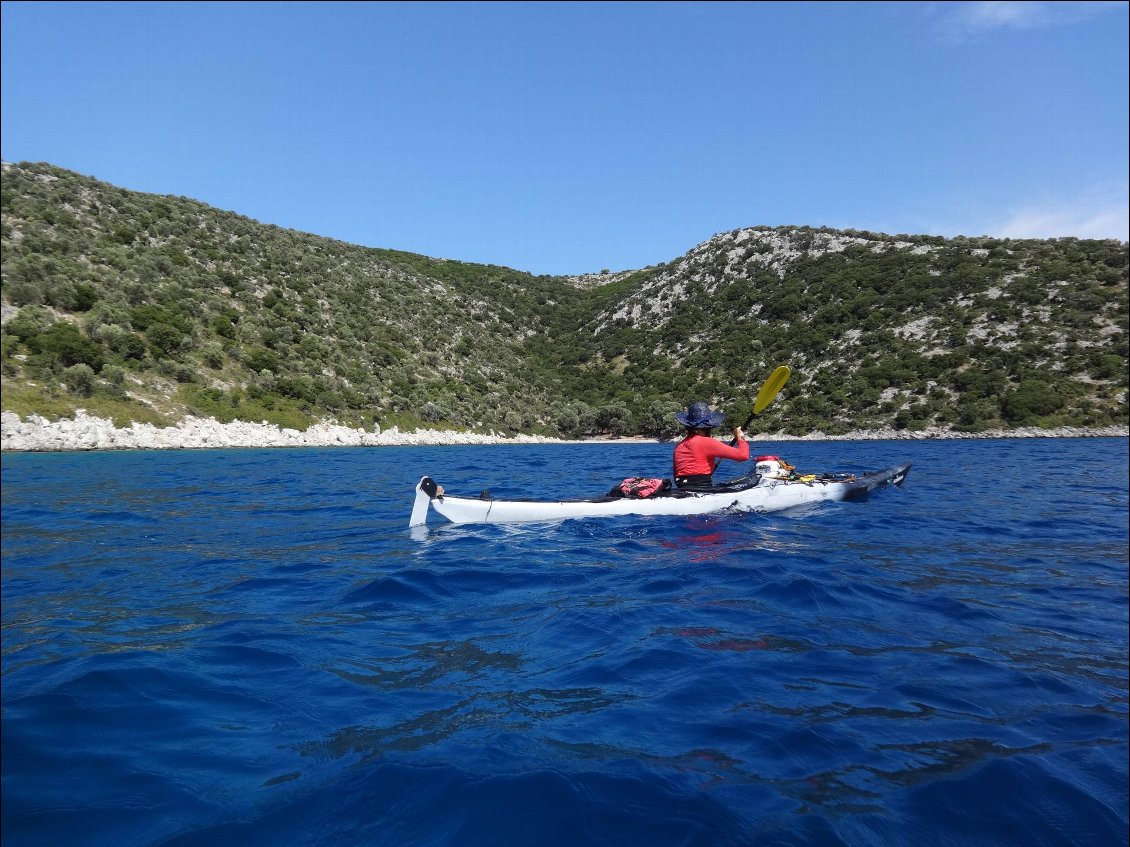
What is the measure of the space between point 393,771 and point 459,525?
25.8 ft

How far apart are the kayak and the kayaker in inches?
11.6

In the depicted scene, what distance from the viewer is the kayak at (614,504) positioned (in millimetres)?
10711

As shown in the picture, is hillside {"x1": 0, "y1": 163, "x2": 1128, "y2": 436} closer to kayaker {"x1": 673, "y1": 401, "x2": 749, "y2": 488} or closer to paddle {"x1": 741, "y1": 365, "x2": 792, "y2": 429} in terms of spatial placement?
kayaker {"x1": 673, "y1": 401, "x2": 749, "y2": 488}

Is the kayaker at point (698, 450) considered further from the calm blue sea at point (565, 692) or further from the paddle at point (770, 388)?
the calm blue sea at point (565, 692)

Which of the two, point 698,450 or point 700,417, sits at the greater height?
point 700,417

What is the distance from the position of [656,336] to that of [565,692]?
237 feet

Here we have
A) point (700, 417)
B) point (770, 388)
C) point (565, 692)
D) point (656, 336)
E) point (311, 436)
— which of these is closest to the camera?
point (565, 692)

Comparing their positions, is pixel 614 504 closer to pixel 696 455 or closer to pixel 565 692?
pixel 696 455

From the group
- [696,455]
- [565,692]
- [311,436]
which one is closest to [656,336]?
[311,436]

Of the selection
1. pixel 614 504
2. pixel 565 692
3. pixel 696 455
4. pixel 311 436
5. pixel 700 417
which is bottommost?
pixel 311 436

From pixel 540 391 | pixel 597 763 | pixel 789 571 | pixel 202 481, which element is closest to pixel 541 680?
pixel 597 763

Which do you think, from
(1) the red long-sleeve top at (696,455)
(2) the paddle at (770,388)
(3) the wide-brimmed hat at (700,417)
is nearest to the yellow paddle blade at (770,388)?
(2) the paddle at (770,388)

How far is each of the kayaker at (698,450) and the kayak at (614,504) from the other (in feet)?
0.97

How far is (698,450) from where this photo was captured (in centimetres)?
1159
